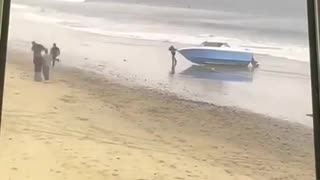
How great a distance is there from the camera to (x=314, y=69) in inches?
42.2

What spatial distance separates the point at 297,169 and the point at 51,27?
23.7 inches

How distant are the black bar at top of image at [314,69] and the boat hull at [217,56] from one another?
5.4 inches

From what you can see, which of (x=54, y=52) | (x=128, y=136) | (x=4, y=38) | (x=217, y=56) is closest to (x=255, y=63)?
(x=217, y=56)

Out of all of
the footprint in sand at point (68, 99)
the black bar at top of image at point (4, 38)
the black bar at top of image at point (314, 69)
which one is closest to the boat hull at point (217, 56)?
the black bar at top of image at point (314, 69)

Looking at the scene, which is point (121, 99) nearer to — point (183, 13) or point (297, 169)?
point (183, 13)

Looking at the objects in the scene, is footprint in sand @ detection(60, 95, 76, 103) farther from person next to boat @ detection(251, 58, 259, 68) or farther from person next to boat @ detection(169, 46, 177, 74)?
person next to boat @ detection(251, 58, 259, 68)

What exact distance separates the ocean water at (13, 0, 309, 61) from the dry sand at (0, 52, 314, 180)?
120mm

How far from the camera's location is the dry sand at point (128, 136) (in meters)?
0.98

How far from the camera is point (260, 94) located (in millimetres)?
1061

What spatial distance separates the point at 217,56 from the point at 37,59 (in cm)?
39

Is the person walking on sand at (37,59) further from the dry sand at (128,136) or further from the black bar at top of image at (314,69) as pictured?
the black bar at top of image at (314,69)

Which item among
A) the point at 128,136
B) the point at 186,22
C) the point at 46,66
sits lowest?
the point at 128,136

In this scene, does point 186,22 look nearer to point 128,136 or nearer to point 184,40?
point 184,40

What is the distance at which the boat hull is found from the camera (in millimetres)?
1080
